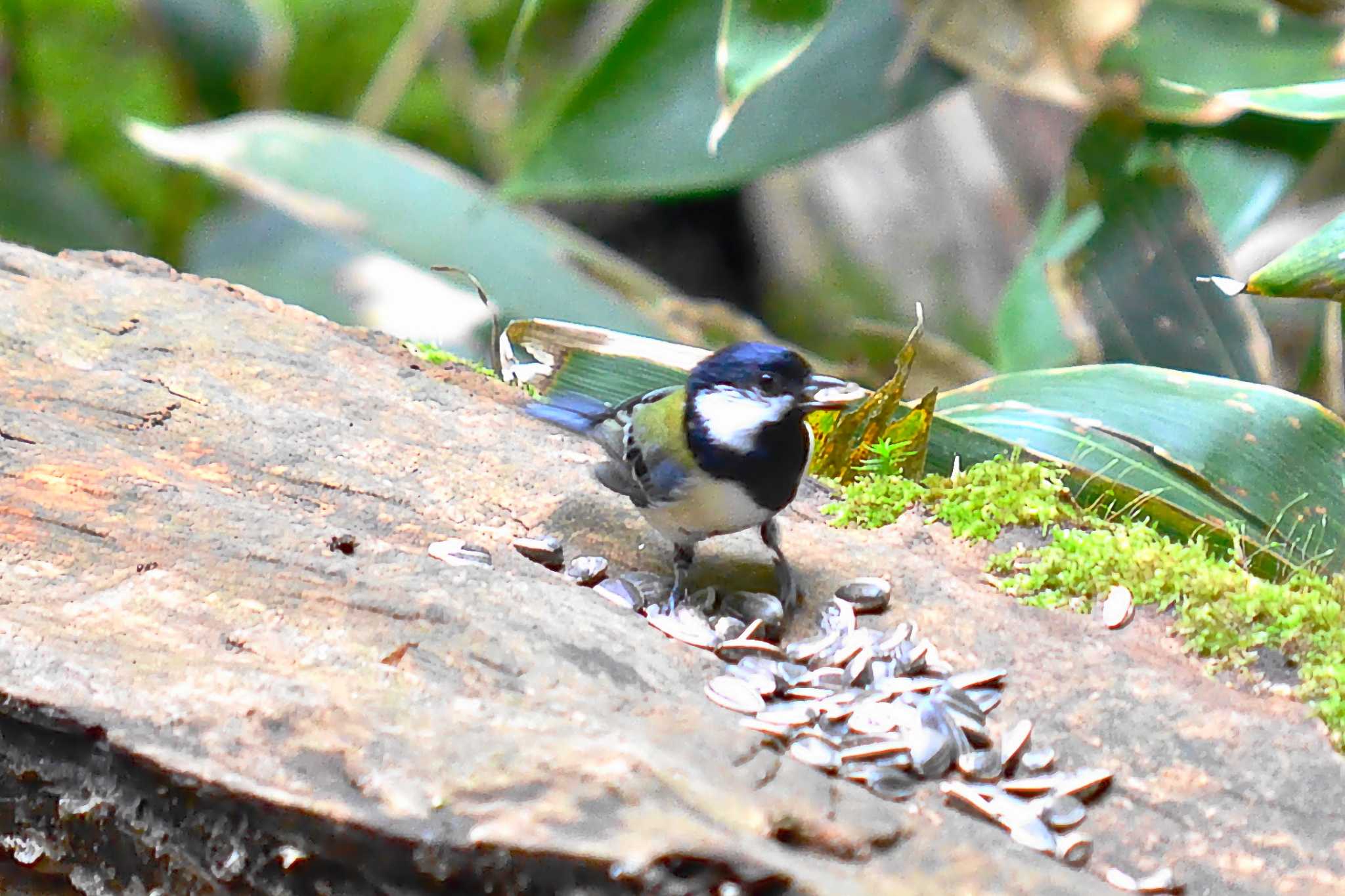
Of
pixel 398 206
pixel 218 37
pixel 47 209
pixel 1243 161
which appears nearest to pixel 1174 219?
pixel 1243 161

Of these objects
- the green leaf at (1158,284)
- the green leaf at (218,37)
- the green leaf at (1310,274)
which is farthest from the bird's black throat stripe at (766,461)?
the green leaf at (218,37)

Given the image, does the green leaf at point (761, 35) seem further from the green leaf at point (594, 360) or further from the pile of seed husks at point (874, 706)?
the pile of seed husks at point (874, 706)

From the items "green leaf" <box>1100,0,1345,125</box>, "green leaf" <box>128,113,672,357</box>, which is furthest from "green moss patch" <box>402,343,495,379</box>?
"green leaf" <box>1100,0,1345,125</box>

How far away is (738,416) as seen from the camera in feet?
4.67

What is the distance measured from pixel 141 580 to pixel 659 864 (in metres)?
0.78

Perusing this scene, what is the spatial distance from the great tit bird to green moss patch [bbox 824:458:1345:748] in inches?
11.0

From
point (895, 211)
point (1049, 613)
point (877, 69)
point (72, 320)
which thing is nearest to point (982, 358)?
point (895, 211)

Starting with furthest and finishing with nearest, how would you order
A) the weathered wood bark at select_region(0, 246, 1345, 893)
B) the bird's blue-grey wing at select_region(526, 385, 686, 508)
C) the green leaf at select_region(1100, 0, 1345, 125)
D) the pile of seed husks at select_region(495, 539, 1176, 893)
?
the green leaf at select_region(1100, 0, 1345, 125)
the bird's blue-grey wing at select_region(526, 385, 686, 508)
the pile of seed husks at select_region(495, 539, 1176, 893)
the weathered wood bark at select_region(0, 246, 1345, 893)

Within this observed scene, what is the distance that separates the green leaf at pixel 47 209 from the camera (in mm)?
3523

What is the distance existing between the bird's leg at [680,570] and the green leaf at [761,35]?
79cm

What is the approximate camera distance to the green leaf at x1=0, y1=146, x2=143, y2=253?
3.52m

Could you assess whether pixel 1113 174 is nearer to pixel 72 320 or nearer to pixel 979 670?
pixel 979 670

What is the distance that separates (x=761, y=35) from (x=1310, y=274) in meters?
1.04

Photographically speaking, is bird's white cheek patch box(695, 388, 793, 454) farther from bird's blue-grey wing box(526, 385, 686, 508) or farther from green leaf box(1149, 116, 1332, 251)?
green leaf box(1149, 116, 1332, 251)
